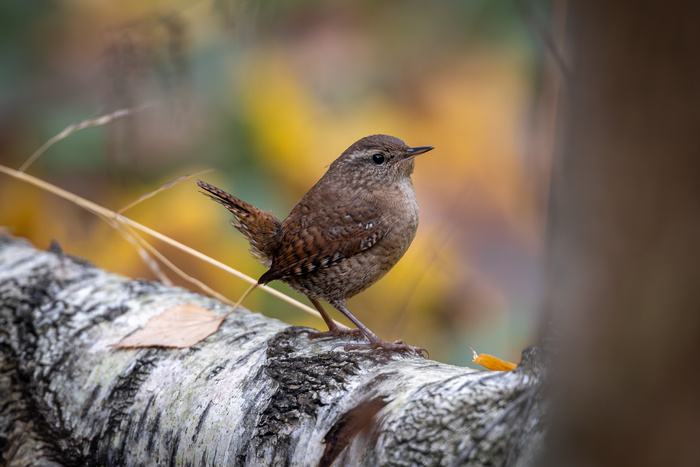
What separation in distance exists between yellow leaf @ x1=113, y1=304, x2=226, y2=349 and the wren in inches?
9.7

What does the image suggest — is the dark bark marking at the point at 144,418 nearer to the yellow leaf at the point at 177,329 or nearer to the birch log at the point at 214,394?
the birch log at the point at 214,394

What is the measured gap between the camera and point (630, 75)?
0.65 meters

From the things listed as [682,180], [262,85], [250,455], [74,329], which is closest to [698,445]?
[682,180]

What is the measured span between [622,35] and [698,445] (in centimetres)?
43

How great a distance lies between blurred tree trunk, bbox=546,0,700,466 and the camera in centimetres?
63

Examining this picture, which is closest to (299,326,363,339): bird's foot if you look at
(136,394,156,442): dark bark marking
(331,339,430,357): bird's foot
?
(331,339,430,357): bird's foot

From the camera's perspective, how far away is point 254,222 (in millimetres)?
2188

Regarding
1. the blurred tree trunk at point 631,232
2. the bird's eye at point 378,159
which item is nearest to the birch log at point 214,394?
the blurred tree trunk at point 631,232

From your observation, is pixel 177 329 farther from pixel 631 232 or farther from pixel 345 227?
pixel 631 232

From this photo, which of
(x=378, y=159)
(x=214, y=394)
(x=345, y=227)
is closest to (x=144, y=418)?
(x=214, y=394)

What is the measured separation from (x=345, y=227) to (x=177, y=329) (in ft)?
2.08

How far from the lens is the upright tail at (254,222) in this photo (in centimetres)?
219

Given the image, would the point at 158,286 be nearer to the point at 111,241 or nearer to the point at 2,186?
the point at 111,241

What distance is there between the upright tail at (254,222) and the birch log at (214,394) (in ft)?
0.90
